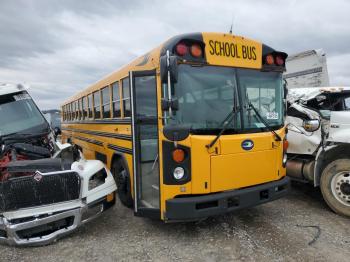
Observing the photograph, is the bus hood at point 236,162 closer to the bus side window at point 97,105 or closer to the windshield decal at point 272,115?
the windshield decal at point 272,115

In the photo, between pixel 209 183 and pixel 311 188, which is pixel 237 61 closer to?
pixel 209 183

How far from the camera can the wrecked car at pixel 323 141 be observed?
4699mm

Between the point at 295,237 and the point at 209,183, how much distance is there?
54.0 inches

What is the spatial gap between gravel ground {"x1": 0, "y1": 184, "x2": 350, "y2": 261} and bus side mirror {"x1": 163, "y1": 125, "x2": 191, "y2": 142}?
1.36 meters

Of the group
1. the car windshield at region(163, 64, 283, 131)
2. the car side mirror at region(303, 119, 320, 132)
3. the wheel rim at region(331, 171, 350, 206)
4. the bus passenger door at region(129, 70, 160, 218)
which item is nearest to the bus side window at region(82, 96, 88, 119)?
the bus passenger door at region(129, 70, 160, 218)

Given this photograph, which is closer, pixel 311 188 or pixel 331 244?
pixel 331 244

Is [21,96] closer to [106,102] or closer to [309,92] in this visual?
[106,102]

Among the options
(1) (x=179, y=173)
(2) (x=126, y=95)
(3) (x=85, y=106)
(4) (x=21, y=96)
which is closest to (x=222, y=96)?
(1) (x=179, y=173)

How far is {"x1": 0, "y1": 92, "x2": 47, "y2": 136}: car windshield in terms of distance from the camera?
17.7ft

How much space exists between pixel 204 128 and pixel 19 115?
360 centimetres

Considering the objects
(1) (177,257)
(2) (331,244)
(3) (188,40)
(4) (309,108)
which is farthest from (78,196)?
(4) (309,108)

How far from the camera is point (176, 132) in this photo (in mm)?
3555

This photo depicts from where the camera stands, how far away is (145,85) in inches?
161

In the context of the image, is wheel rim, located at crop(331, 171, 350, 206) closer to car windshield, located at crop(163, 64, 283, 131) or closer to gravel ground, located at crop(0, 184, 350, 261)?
gravel ground, located at crop(0, 184, 350, 261)
